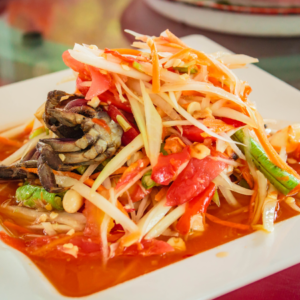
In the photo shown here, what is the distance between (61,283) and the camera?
5.09 feet

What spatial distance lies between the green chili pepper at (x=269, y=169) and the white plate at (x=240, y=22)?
8.80ft

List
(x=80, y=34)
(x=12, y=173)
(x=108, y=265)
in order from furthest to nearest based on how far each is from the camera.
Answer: (x=80, y=34), (x=12, y=173), (x=108, y=265)

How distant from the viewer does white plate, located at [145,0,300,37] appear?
4.18 metres

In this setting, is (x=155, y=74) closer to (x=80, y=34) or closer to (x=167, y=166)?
(x=167, y=166)

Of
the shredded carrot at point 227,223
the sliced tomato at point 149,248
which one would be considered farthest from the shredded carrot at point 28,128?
the shredded carrot at point 227,223

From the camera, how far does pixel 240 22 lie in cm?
430

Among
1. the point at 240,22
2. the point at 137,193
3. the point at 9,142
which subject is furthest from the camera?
the point at 240,22

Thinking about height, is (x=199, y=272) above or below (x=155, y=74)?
below

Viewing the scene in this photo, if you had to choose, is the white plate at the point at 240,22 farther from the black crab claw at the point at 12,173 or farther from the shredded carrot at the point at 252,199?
the black crab claw at the point at 12,173

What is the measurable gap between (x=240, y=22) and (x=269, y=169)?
2897mm

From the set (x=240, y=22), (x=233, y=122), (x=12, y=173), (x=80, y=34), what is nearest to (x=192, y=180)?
(x=233, y=122)

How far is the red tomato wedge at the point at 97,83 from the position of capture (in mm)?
1853

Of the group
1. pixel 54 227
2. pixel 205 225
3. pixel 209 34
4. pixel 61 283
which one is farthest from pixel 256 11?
pixel 61 283

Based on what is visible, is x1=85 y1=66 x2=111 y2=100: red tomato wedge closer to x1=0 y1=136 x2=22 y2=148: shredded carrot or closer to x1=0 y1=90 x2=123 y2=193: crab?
x1=0 y1=90 x2=123 y2=193: crab
